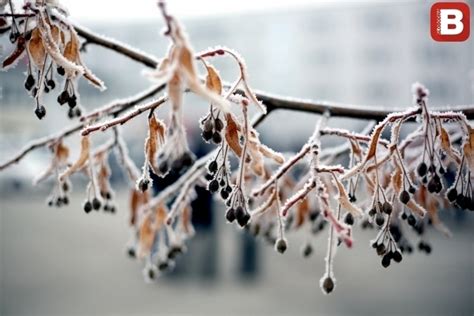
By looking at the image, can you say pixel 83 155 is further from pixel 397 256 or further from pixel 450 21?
pixel 450 21

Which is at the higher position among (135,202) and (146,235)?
(135,202)

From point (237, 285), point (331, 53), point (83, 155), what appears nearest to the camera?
point (83, 155)

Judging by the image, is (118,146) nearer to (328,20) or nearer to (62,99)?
(62,99)

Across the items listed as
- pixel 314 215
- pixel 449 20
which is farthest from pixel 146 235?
pixel 449 20

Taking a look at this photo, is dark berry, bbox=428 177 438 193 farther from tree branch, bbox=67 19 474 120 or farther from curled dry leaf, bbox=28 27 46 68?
curled dry leaf, bbox=28 27 46 68

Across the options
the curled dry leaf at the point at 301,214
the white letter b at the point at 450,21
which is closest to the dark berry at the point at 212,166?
the curled dry leaf at the point at 301,214

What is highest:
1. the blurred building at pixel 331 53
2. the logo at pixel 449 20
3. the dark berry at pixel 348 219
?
the blurred building at pixel 331 53

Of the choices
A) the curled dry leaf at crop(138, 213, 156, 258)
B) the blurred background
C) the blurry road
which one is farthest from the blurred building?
the curled dry leaf at crop(138, 213, 156, 258)

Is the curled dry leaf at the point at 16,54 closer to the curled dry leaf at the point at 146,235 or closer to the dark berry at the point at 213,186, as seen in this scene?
the dark berry at the point at 213,186
